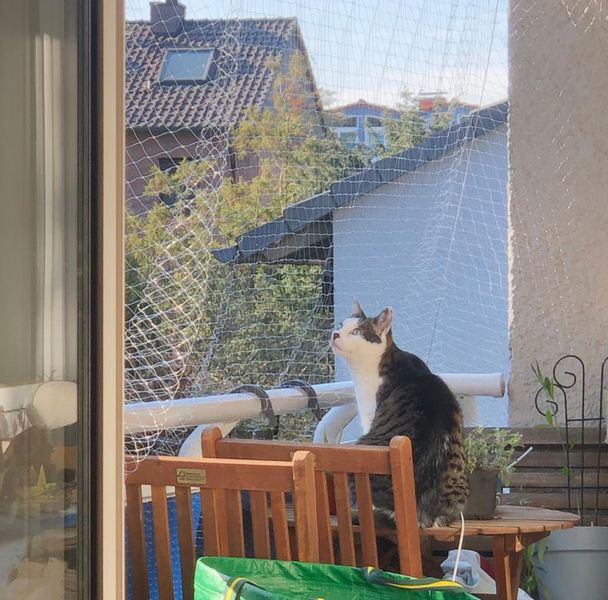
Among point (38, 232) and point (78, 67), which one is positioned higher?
point (78, 67)

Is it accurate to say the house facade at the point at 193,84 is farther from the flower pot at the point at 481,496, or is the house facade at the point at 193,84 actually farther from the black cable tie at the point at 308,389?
the flower pot at the point at 481,496

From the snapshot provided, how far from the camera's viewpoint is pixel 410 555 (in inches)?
64.5

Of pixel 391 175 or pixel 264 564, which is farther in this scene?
pixel 391 175

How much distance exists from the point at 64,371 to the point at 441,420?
1.12 metres

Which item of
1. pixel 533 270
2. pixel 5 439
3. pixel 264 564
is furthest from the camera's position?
pixel 533 270

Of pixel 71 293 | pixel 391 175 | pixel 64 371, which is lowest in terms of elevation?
pixel 64 371

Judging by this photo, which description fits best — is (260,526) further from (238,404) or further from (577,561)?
(577,561)

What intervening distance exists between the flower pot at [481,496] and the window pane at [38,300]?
1.03 metres

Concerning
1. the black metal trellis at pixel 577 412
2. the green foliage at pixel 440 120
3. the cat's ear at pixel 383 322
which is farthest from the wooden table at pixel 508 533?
the green foliage at pixel 440 120

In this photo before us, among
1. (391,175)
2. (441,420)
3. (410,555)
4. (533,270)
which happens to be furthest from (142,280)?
(533,270)

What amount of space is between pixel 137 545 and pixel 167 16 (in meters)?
1.10

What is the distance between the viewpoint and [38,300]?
3.92ft

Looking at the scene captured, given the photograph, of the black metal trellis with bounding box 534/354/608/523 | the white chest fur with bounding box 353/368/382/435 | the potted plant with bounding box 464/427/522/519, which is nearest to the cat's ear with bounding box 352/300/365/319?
the white chest fur with bounding box 353/368/382/435

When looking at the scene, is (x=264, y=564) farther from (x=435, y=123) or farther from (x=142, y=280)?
(x=435, y=123)
